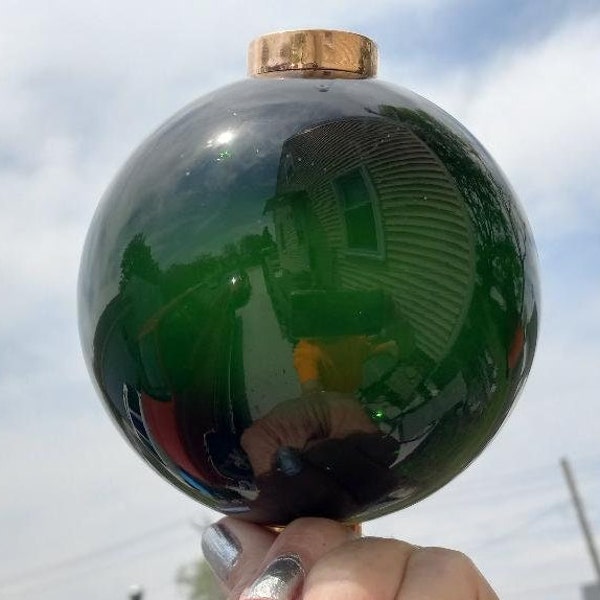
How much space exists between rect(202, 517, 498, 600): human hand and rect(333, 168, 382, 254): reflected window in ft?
1.24

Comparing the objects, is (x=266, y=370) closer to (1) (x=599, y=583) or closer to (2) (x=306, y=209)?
(2) (x=306, y=209)

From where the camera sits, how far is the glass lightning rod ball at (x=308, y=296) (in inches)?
60.2

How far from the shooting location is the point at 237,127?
1.63m

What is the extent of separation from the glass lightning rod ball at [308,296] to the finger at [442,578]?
3.7 inches

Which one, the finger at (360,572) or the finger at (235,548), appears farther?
the finger at (235,548)

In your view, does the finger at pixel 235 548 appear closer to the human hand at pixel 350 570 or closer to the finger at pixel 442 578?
the human hand at pixel 350 570

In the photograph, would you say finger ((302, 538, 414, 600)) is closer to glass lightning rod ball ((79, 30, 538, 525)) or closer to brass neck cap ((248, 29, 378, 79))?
glass lightning rod ball ((79, 30, 538, 525))

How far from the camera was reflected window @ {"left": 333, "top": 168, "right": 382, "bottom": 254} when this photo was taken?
60.1 inches

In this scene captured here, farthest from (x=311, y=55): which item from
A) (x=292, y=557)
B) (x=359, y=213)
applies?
(x=292, y=557)

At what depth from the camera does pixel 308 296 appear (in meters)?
1.52

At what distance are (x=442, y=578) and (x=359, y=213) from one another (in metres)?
0.45

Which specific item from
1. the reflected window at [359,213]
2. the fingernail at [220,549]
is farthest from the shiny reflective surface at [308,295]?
the fingernail at [220,549]

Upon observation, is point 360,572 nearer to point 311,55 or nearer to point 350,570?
point 350,570

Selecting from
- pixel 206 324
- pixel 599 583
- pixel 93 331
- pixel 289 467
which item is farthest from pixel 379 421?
pixel 599 583
